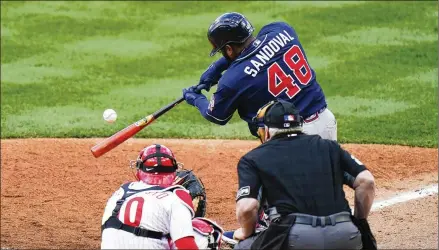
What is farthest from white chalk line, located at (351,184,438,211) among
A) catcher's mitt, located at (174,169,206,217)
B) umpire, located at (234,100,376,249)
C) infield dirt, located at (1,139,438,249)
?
umpire, located at (234,100,376,249)

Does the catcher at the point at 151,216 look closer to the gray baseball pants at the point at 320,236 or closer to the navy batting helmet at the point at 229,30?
the gray baseball pants at the point at 320,236

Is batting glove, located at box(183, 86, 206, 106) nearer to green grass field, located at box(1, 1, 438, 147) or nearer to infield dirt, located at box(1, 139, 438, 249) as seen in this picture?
infield dirt, located at box(1, 139, 438, 249)

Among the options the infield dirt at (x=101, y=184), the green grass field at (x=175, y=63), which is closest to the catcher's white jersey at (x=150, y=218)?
the infield dirt at (x=101, y=184)

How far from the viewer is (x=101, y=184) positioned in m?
9.94

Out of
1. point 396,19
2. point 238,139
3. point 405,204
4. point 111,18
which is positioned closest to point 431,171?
point 405,204

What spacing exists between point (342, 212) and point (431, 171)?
442 centimetres

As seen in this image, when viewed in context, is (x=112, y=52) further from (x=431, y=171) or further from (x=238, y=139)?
(x=431, y=171)

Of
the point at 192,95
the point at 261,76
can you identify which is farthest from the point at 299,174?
the point at 192,95

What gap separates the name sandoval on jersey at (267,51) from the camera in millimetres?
7172

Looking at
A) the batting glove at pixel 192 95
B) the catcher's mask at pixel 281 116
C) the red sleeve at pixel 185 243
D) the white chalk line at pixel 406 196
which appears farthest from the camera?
the white chalk line at pixel 406 196

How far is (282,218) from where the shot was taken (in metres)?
5.93

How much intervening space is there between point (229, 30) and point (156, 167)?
156 centimetres

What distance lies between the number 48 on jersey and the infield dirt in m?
1.65

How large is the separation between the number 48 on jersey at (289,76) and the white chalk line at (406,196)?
222 centimetres
